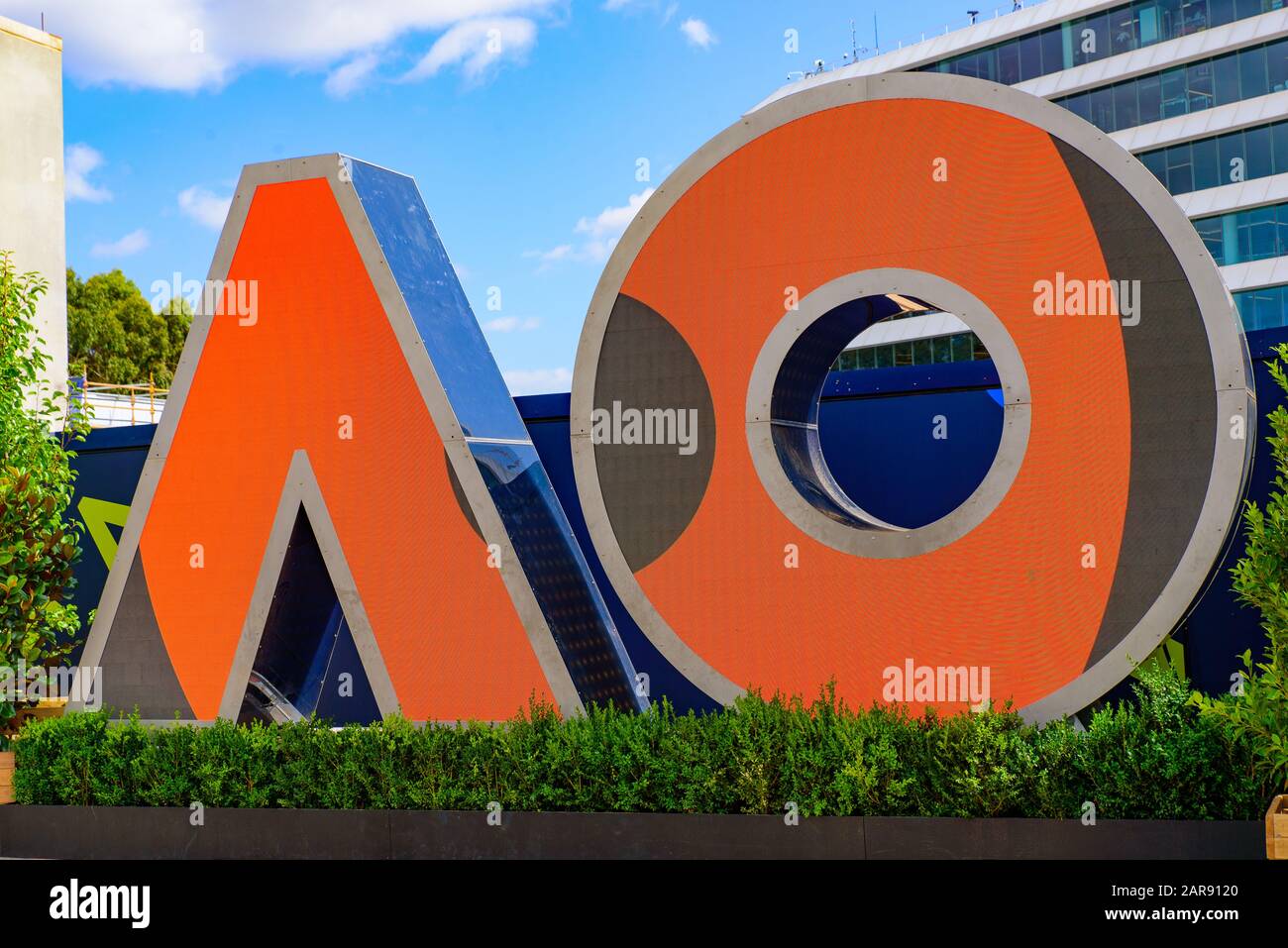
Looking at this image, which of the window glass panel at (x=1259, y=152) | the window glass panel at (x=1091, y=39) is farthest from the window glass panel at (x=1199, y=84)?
the window glass panel at (x=1091, y=39)

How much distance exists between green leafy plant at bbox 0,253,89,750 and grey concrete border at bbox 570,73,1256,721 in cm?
516

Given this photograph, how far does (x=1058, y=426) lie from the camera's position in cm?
977

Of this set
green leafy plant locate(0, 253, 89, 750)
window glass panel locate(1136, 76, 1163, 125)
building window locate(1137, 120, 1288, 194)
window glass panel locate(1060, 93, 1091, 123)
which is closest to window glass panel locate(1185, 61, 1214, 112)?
window glass panel locate(1136, 76, 1163, 125)

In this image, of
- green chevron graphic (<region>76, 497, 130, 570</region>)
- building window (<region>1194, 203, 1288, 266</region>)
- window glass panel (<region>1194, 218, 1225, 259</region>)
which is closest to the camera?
green chevron graphic (<region>76, 497, 130, 570</region>)

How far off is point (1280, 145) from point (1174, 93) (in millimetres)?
5833

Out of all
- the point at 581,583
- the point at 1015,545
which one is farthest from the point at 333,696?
the point at 1015,545

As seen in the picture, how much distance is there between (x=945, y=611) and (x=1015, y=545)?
681 mm

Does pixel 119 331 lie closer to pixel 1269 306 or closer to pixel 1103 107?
pixel 1103 107

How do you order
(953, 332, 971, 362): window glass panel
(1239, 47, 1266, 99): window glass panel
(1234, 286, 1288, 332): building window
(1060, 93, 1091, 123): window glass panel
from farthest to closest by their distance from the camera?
(953, 332, 971, 362): window glass panel < (1060, 93, 1091, 123): window glass panel < (1239, 47, 1266, 99): window glass panel < (1234, 286, 1288, 332): building window

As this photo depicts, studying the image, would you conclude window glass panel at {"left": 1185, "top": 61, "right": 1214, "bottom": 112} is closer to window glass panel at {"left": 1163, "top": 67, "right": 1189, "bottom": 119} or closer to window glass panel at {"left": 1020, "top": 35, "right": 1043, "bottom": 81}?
window glass panel at {"left": 1163, "top": 67, "right": 1189, "bottom": 119}

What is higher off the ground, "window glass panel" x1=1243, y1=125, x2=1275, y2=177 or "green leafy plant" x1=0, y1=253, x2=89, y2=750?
"window glass panel" x1=1243, y1=125, x2=1275, y2=177

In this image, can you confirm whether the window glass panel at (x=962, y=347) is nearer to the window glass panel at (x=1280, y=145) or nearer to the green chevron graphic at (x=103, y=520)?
the window glass panel at (x=1280, y=145)

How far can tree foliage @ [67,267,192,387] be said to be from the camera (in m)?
63.0

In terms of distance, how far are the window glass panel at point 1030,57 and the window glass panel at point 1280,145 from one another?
12022 mm
